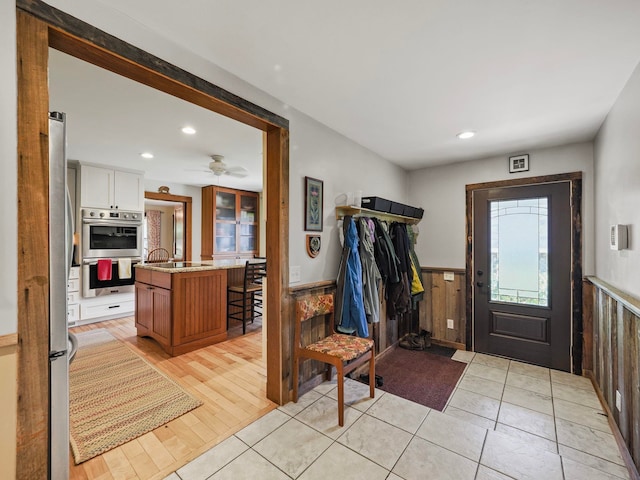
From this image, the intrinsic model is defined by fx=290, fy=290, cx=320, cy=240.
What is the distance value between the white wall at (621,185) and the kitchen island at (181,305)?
356 centimetres

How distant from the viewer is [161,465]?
164 centimetres

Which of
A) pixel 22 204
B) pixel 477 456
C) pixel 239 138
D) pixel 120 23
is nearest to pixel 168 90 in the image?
pixel 120 23

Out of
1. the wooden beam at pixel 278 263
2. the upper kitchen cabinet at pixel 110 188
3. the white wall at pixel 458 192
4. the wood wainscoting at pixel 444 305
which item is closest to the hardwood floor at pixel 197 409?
the wooden beam at pixel 278 263

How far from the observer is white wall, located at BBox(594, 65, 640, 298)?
167cm

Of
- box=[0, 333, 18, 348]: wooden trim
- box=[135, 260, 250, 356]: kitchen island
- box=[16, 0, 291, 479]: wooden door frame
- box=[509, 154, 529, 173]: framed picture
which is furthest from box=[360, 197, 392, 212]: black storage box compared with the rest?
box=[0, 333, 18, 348]: wooden trim

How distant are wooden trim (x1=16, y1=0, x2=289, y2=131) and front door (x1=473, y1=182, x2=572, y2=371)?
2.86 meters

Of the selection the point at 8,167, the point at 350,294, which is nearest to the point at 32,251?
the point at 8,167

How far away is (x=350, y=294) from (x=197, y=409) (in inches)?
58.0

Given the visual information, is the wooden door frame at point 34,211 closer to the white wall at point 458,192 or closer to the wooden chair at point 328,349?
the wooden chair at point 328,349

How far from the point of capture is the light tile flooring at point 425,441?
1.60m

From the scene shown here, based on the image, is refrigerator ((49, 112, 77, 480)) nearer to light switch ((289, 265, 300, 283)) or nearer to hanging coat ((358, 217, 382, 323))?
light switch ((289, 265, 300, 283))

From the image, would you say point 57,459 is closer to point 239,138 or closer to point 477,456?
point 477,456

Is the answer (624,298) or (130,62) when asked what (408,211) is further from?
(130,62)

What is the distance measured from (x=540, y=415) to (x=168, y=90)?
132 inches
